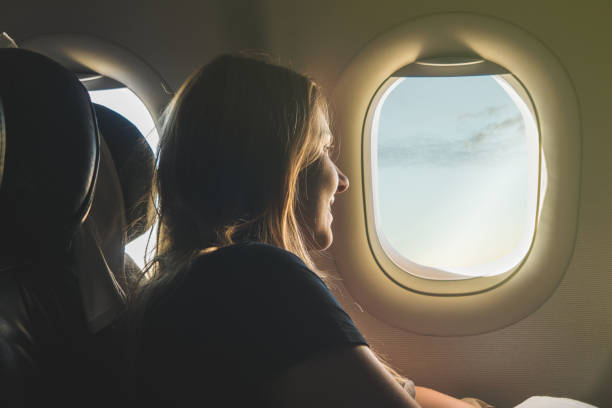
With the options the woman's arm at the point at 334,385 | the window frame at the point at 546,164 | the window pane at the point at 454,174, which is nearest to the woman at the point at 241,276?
the woman's arm at the point at 334,385

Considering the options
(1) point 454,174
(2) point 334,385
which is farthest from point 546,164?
(2) point 334,385

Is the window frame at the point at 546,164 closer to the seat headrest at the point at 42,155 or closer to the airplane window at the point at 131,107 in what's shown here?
the airplane window at the point at 131,107

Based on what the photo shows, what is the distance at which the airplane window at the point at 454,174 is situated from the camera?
1.48 metres

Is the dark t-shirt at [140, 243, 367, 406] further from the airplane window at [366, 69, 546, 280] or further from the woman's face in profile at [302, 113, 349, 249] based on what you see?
the airplane window at [366, 69, 546, 280]

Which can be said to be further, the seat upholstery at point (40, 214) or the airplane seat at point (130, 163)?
the airplane seat at point (130, 163)

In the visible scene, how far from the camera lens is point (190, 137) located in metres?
0.74

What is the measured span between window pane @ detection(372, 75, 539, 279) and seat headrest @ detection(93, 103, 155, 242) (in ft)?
2.76

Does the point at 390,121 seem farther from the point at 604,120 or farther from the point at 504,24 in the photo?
the point at 604,120

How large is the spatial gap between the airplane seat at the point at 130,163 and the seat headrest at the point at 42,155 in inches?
9.7

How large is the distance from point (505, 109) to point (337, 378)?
1328mm

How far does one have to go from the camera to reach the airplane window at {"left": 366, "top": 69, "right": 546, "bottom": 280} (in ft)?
4.84

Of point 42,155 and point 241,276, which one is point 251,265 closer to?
point 241,276

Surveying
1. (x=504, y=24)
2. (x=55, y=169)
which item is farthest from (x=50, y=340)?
(x=504, y=24)

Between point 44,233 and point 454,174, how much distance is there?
4.36 ft
